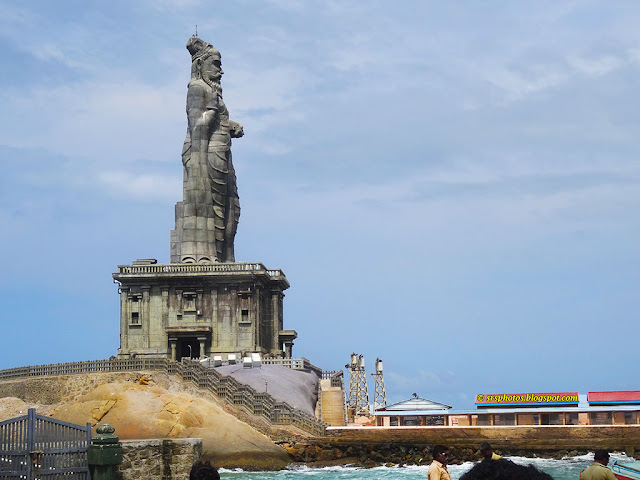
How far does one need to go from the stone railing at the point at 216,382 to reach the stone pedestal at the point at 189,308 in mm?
8181

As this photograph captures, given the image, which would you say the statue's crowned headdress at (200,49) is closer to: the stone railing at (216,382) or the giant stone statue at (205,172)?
the giant stone statue at (205,172)

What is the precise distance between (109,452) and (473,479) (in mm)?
10740

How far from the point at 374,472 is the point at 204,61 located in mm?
31617

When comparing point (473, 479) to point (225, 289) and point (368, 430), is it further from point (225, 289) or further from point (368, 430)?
point (225, 289)

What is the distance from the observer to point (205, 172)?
194 feet

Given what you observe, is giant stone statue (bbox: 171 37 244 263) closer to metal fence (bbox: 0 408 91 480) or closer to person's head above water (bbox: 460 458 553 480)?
metal fence (bbox: 0 408 91 480)

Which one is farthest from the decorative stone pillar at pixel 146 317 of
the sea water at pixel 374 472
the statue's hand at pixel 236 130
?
the sea water at pixel 374 472

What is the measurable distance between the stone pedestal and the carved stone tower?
2.2 inches

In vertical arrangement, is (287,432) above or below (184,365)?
below

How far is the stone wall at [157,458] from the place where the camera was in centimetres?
1605

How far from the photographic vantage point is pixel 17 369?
50.4m

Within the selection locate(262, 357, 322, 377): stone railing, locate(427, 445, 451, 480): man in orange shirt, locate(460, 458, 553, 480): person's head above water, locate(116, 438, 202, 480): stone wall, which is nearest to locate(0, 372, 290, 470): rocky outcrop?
locate(262, 357, 322, 377): stone railing

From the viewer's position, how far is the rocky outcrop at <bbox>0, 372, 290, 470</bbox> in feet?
131

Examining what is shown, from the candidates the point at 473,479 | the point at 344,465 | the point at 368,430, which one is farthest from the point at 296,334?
the point at 473,479
